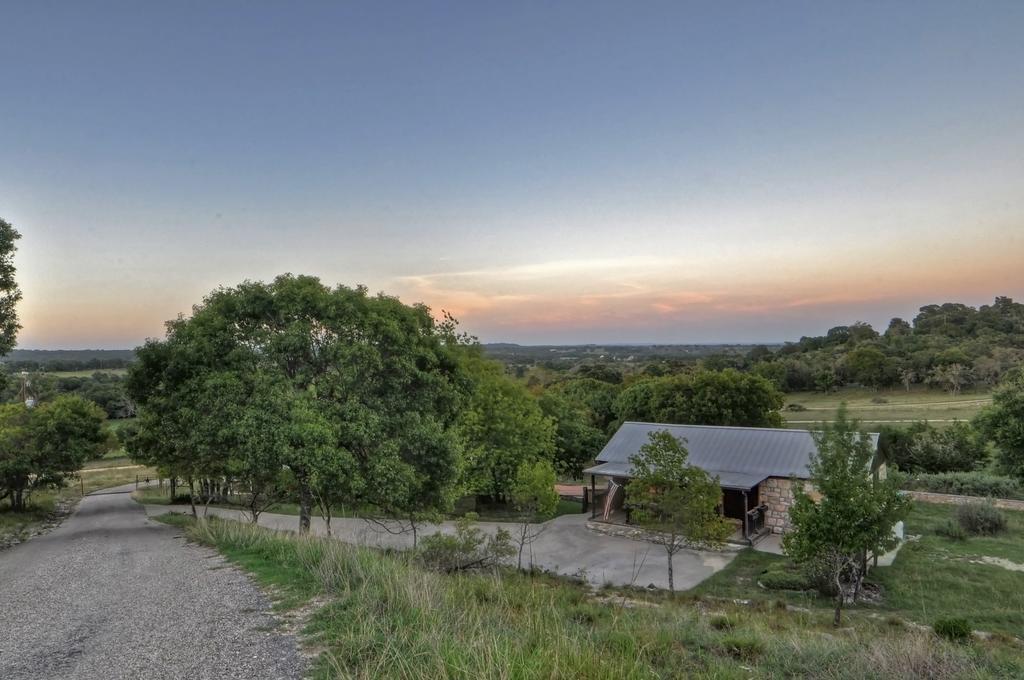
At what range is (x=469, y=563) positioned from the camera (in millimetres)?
12492

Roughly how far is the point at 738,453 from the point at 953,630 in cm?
1259

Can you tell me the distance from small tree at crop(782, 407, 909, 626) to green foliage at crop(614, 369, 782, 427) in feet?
71.0

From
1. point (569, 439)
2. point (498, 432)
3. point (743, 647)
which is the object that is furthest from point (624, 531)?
point (743, 647)

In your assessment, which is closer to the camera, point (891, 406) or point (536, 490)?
point (536, 490)

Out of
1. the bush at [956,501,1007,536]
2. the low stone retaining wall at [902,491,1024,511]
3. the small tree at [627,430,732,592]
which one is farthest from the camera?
the low stone retaining wall at [902,491,1024,511]

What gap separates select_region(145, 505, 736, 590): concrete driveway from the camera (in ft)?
51.6

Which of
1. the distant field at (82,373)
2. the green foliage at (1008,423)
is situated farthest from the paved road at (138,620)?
the distant field at (82,373)

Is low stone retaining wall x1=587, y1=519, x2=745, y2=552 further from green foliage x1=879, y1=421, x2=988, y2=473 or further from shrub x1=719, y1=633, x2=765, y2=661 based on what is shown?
green foliage x1=879, y1=421, x2=988, y2=473

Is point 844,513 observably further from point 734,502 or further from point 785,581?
point 734,502

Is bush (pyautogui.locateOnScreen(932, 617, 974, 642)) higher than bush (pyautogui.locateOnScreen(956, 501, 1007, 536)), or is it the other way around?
bush (pyautogui.locateOnScreen(932, 617, 974, 642))

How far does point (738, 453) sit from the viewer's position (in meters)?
21.7

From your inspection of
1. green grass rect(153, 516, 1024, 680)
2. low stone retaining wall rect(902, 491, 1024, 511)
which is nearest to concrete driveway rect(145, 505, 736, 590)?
green grass rect(153, 516, 1024, 680)

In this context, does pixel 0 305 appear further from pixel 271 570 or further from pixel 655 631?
pixel 655 631

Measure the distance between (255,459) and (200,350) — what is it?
3.88 meters
